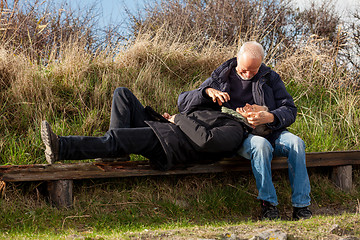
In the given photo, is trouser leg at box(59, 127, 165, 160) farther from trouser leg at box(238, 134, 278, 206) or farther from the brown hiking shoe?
trouser leg at box(238, 134, 278, 206)

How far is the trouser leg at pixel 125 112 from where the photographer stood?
11.6ft

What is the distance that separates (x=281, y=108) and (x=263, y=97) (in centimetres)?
21

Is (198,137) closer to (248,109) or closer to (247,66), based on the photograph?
(248,109)

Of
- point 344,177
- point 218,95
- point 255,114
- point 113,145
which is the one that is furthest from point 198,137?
point 344,177

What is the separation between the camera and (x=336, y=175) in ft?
15.0

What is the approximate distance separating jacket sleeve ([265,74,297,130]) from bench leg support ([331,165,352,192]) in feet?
Answer: 4.08

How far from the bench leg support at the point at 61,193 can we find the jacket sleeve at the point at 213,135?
113 centimetres

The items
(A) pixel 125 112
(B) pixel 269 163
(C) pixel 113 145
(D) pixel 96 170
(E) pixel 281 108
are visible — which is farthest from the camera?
(E) pixel 281 108

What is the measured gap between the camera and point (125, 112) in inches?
141

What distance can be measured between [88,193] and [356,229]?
7.64 ft

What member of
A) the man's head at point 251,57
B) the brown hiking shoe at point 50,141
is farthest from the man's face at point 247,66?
the brown hiking shoe at point 50,141

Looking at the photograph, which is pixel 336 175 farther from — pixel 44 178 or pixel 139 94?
pixel 44 178

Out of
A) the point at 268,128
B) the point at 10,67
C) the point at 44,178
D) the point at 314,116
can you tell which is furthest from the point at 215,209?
the point at 10,67

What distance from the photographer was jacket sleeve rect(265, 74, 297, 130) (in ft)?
11.9
